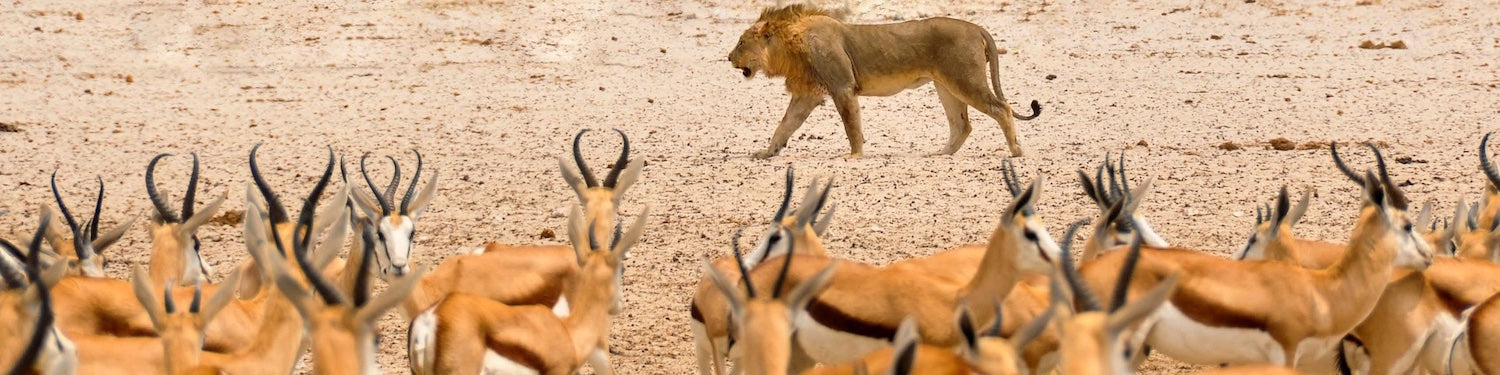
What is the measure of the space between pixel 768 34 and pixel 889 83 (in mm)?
1251

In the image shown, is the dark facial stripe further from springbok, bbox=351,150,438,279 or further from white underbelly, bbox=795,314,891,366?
springbok, bbox=351,150,438,279

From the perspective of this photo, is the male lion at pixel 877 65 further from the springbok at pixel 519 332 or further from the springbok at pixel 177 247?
the springbok at pixel 519 332

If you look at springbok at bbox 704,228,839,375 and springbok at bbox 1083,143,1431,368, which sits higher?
springbok at bbox 704,228,839,375

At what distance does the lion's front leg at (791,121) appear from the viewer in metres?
16.0

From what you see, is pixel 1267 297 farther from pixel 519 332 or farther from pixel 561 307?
pixel 561 307

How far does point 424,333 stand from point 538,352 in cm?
45

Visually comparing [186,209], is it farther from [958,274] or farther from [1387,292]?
[1387,292]

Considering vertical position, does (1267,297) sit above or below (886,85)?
above

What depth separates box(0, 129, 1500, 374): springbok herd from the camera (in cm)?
643

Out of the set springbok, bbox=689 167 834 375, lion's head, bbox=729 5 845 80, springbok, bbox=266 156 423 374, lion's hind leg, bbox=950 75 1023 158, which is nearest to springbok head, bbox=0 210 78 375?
springbok, bbox=266 156 423 374

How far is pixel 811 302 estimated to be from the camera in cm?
780

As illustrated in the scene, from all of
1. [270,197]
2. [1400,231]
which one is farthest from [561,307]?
[1400,231]

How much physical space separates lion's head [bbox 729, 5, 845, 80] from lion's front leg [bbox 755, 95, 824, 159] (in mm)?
621

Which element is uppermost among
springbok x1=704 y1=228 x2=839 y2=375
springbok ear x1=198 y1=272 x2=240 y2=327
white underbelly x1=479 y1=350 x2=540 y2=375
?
springbok x1=704 y1=228 x2=839 y2=375
